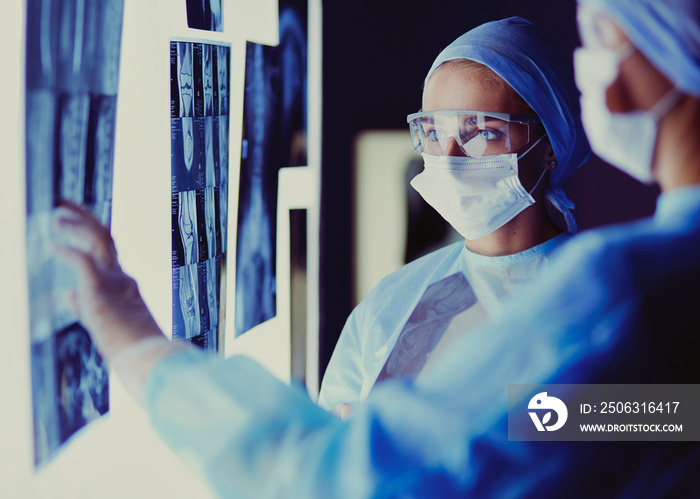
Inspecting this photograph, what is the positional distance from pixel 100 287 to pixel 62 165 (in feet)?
0.63

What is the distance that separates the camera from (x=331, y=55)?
2002 mm

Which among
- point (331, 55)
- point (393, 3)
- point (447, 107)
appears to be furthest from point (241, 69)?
point (393, 3)

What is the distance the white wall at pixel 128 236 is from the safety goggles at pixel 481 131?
469 mm

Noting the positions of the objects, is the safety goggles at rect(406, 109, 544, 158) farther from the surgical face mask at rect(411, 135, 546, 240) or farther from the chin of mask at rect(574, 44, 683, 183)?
the chin of mask at rect(574, 44, 683, 183)

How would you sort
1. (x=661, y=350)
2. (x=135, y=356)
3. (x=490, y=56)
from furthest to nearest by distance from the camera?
(x=490, y=56) → (x=135, y=356) → (x=661, y=350)

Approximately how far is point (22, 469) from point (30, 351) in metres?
0.16

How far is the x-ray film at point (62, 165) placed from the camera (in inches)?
32.7

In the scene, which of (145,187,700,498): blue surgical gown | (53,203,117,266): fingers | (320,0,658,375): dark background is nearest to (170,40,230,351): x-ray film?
(53,203,117,266): fingers

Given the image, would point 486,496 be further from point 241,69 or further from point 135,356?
point 241,69

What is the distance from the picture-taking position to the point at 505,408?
61 cm

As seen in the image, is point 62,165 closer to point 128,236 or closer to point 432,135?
point 128,236

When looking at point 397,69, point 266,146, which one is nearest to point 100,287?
point 266,146

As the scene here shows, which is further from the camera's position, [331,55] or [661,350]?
[331,55]

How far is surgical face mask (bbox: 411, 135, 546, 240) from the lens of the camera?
4.26ft
